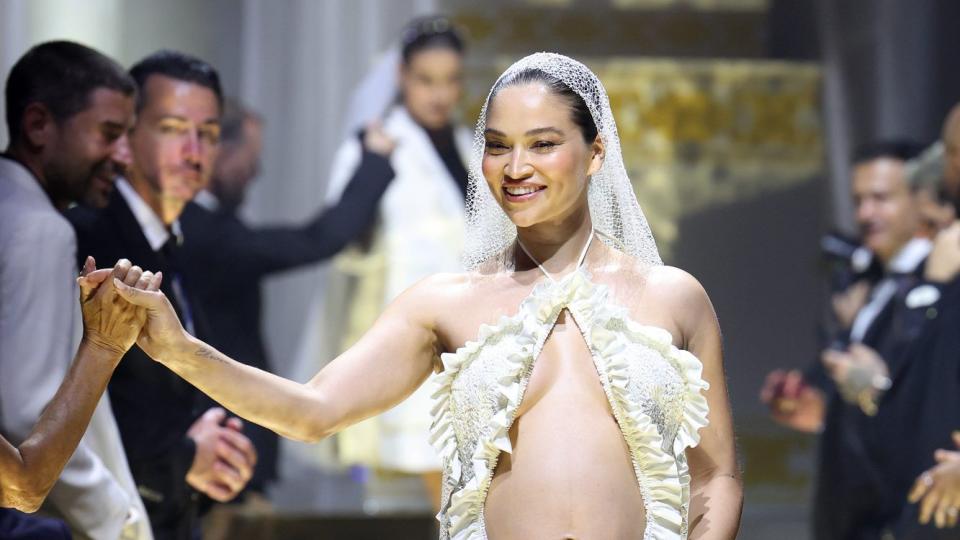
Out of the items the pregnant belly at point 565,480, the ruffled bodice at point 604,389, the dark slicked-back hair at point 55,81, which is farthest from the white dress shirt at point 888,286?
the dark slicked-back hair at point 55,81

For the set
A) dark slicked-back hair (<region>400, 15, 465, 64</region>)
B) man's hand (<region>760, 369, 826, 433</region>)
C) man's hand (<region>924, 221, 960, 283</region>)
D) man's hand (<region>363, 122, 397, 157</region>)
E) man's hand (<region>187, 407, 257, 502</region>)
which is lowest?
man's hand (<region>760, 369, 826, 433</region>)

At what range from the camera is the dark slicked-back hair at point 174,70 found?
4449 mm

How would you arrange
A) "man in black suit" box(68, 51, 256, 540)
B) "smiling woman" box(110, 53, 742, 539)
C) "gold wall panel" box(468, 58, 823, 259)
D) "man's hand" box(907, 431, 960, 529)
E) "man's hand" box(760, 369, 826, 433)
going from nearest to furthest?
1. "smiling woman" box(110, 53, 742, 539)
2. "man in black suit" box(68, 51, 256, 540)
3. "man's hand" box(907, 431, 960, 529)
4. "man's hand" box(760, 369, 826, 433)
5. "gold wall panel" box(468, 58, 823, 259)

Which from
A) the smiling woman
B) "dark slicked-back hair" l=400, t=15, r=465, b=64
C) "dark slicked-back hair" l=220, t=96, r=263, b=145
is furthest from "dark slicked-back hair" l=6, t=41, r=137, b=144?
"dark slicked-back hair" l=220, t=96, r=263, b=145

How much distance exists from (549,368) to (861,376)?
339 centimetres

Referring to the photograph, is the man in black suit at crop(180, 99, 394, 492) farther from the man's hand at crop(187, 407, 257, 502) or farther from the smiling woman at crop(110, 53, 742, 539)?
the smiling woman at crop(110, 53, 742, 539)

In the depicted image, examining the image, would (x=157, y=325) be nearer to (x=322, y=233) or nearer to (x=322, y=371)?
(x=322, y=371)

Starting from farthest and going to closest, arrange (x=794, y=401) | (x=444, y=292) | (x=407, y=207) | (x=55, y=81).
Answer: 1. (x=407, y=207)
2. (x=794, y=401)
3. (x=55, y=81)
4. (x=444, y=292)

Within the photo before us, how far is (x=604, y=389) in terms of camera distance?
322 cm

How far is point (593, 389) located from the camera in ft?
10.6

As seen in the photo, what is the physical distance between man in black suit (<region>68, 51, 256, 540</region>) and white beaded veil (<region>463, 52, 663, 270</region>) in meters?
0.98

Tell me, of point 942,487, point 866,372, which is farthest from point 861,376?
point 942,487

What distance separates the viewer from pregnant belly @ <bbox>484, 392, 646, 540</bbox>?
3.13 m

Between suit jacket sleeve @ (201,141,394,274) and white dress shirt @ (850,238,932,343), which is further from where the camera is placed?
suit jacket sleeve @ (201,141,394,274)
